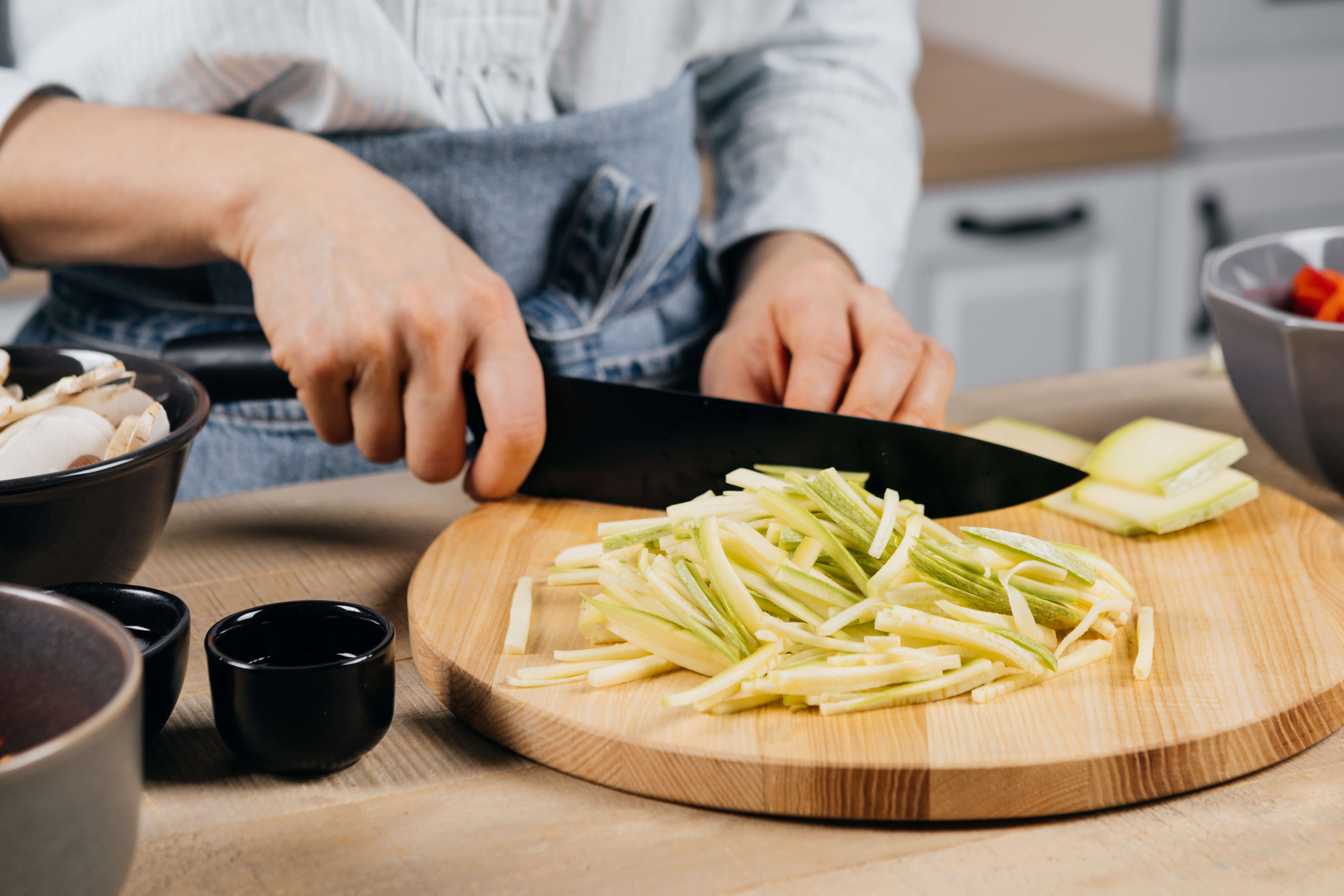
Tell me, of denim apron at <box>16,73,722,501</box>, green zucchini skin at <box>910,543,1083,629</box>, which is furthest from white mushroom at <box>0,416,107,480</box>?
green zucchini skin at <box>910,543,1083,629</box>

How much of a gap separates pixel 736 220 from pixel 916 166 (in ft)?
1.04

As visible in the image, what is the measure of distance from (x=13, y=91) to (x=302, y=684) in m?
0.72

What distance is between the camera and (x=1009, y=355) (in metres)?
2.93

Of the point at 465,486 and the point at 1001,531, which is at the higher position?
the point at 1001,531

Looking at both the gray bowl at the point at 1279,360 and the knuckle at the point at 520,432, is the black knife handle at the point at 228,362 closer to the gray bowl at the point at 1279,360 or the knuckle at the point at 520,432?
the knuckle at the point at 520,432

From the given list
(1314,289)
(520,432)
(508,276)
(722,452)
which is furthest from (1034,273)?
A: (520,432)

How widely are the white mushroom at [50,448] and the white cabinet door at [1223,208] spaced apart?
2767 mm

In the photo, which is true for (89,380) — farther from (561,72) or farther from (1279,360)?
(1279,360)

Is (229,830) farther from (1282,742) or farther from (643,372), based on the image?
(643,372)

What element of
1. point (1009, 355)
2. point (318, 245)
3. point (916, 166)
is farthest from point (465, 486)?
point (1009, 355)

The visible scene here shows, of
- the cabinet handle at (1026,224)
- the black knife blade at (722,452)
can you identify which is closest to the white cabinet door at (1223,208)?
the cabinet handle at (1026,224)

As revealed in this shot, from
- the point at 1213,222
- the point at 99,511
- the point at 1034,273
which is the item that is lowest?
the point at 1034,273

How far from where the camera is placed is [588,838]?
0.63m

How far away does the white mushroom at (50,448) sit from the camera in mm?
730
